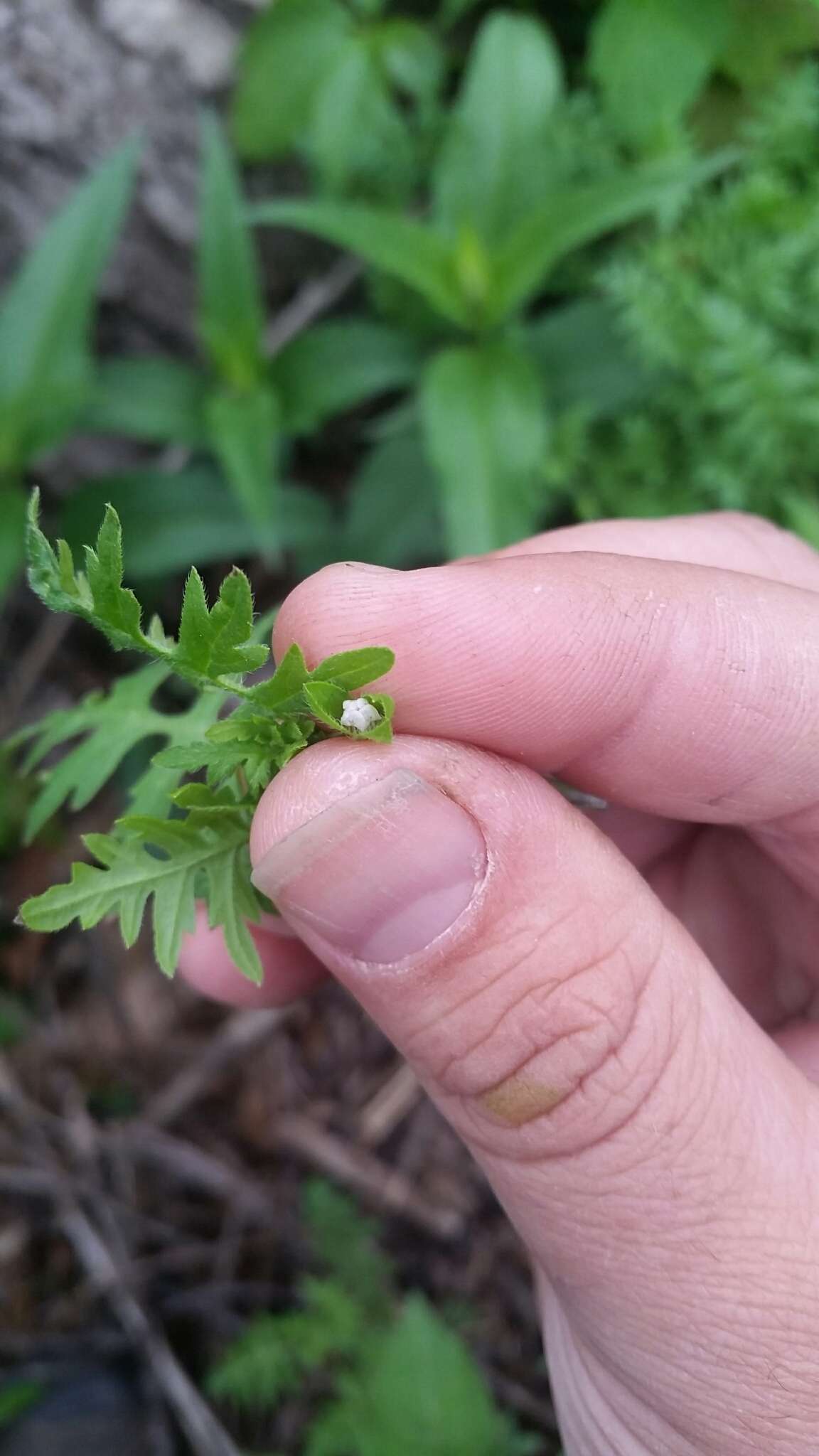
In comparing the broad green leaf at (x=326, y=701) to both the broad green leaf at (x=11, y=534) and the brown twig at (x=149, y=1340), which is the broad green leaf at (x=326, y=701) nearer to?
the broad green leaf at (x=11, y=534)

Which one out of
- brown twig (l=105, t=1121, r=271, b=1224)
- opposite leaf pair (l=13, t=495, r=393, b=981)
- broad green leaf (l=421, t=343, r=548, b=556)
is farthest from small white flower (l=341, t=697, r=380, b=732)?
brown twig (l=105, t=1121, r=271, b=1224)

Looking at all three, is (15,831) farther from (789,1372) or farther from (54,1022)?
(789,1372)

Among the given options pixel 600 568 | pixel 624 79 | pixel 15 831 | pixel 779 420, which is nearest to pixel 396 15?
pixel 624 79

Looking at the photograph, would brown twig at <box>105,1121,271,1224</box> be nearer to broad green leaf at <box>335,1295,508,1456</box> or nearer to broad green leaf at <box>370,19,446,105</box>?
broad green leaf at <box>335,1295,508,1456</box>

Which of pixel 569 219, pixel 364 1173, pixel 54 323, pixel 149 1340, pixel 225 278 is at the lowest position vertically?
pixel 149 1340

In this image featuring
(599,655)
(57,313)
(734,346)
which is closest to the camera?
(599,655)

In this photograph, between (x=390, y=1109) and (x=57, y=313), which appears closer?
(x=57, y=313)

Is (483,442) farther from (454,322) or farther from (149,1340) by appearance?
(149,1340)

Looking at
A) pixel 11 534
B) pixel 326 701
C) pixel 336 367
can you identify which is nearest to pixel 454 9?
pixel 336 367
